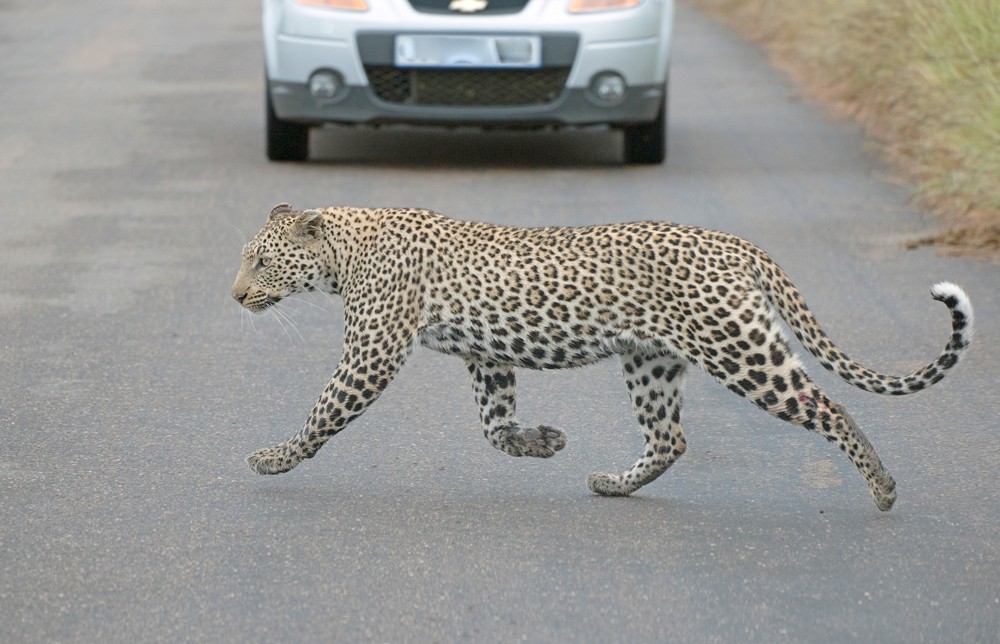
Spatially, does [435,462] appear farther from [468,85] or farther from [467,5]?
[467,5]

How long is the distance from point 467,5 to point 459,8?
0.06 meters

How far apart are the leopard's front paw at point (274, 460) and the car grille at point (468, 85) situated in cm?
613

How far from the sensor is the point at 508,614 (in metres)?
5.01

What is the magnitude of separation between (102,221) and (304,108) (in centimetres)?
178

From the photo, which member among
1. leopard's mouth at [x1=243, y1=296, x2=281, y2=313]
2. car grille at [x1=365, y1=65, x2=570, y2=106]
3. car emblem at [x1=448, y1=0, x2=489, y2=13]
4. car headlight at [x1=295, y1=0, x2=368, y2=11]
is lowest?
car grille at [x1=365, y1=65, x2=570, y2=106]

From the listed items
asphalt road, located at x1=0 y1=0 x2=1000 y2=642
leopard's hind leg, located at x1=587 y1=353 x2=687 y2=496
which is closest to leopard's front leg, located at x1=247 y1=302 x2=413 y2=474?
asphalt road, located at x1=0 y1=0 x2=1000 y2=642

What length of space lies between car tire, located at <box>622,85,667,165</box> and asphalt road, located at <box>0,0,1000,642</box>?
39 centimetres

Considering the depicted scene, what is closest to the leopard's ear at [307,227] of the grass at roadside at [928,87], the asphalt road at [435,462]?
the asphalt road at [435,462]

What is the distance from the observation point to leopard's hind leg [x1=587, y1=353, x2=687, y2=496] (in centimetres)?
607

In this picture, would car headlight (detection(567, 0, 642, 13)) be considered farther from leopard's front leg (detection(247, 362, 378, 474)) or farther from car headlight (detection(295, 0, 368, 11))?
leopard's front leg (detection(247, 362, 378, 474))

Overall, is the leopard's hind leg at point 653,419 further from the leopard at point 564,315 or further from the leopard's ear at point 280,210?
the leopard's ear at point 280,210

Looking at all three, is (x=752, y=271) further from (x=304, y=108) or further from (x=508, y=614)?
(x=304, y=108)

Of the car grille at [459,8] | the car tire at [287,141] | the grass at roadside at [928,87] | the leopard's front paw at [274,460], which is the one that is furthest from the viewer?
the car tire at [287,141]

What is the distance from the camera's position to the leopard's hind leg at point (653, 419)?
19.9 feet
